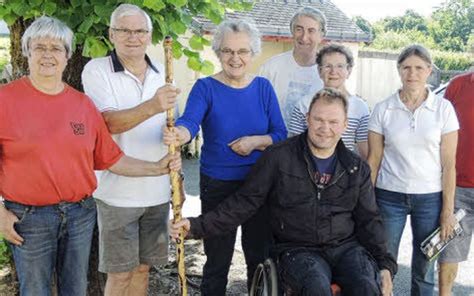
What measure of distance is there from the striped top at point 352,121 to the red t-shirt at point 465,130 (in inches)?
24.9

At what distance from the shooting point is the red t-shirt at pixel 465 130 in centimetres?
350

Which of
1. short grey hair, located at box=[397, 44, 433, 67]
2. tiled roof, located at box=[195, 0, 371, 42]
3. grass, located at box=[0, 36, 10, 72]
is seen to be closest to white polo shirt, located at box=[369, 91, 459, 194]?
short grey hair, located at box=[397, 44, 433, 67]

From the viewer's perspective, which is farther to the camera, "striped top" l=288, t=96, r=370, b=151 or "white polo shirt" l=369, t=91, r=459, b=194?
"striped top" l=288, t=96, r=370, b=151

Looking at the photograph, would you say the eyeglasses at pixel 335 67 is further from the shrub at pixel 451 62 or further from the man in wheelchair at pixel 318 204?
the shrub at pixel 451 62

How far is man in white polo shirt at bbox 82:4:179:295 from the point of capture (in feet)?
9.19

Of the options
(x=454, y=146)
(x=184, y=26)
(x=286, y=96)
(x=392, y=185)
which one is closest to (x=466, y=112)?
(x=454, y=146)

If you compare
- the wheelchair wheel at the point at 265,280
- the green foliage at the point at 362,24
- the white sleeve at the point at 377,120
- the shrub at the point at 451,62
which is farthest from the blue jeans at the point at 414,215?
the green foliage at the point at 362,24

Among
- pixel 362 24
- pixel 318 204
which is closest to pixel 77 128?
pixel 318 204

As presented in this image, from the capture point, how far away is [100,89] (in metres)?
2.83

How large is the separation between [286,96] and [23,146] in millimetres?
1895

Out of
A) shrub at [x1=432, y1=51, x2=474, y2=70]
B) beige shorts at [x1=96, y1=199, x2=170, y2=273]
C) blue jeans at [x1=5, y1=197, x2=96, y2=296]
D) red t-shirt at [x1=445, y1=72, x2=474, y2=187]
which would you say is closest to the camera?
blue jeans at [x1=5, y1=197, x2=96, y2=296]

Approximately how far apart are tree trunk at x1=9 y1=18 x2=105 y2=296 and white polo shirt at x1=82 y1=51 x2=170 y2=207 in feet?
2.98

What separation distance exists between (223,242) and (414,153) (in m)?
1.27

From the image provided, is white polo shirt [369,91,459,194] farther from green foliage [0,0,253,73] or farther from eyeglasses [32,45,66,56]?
eyeglasses [32,45,66,56]
